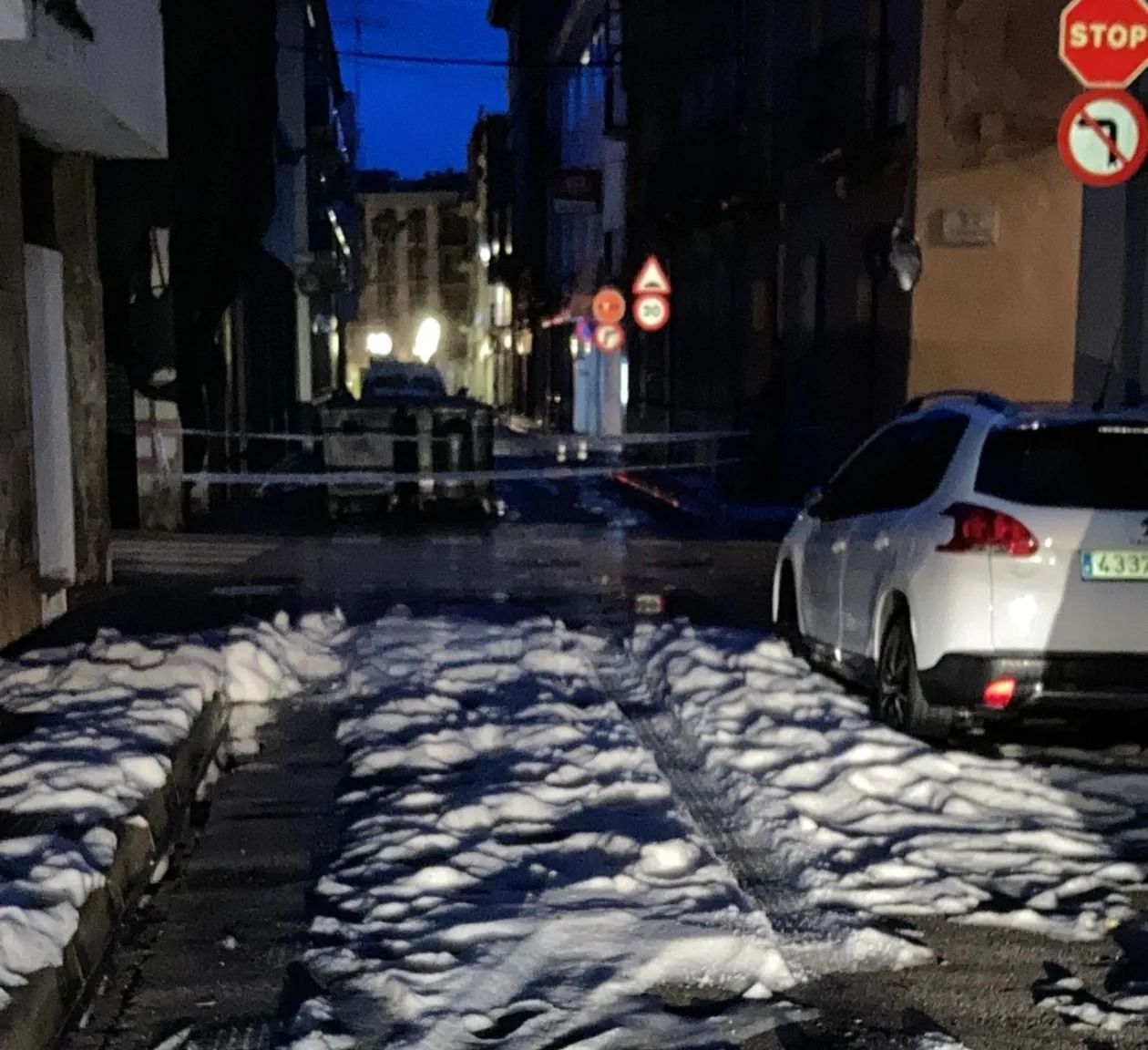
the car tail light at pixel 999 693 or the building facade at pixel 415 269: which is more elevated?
the building facade at pixel 415 269

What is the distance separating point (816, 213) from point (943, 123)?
408cm

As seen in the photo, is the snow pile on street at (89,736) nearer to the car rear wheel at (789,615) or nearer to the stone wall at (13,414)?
the stone wall at (13,414)

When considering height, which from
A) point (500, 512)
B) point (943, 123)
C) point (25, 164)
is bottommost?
point (500, 512)

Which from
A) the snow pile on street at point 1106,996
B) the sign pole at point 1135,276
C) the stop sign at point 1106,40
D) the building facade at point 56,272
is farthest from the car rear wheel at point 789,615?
the stop sign at point 1106,40

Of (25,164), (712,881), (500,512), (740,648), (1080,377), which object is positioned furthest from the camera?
(500,512)

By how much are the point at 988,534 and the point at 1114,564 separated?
0.59 meters

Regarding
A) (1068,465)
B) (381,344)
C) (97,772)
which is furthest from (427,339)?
(97,772)

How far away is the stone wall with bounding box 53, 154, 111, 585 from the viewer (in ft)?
37.8

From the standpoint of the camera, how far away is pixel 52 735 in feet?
22.1

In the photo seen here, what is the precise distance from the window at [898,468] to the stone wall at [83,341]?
631 cm

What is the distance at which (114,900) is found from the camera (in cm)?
510

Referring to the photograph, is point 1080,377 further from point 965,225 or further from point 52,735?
point 52,735

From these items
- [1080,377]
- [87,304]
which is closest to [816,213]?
[1080,377]

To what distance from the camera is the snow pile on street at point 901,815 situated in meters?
5.18
